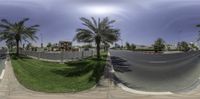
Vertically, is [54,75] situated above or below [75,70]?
below

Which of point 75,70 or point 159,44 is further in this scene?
point 75,70

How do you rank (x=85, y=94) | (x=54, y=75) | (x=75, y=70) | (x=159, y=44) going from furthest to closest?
(x=75, y=70) → (x=54, y=75) → (x=159, y=44) → (x=85, y=94)

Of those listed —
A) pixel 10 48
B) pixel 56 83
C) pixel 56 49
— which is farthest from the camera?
pixel 10 48

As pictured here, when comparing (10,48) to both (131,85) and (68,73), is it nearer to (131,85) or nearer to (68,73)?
(68,73)

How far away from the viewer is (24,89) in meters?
17.4

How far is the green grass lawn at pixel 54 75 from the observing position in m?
17.8

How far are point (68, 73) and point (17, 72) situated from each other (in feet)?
11.8

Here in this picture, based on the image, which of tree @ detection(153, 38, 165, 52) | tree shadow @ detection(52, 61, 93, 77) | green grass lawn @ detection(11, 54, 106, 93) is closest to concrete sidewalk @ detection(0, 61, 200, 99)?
green grass lawn @ detection(11, 54, 106, 93)

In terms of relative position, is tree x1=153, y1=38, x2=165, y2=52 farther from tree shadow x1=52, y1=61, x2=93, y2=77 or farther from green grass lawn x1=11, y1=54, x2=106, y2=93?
tree shadow x1=52, y1=61, x2=93, y2=77

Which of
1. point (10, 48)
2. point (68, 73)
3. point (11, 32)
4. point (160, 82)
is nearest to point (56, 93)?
point (68, 73)

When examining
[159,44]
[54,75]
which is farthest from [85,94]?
[159,44]

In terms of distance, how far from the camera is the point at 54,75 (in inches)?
779

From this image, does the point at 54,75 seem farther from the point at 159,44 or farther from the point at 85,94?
the point at 159,44

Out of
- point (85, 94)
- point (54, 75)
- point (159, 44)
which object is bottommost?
point (85, 94)
